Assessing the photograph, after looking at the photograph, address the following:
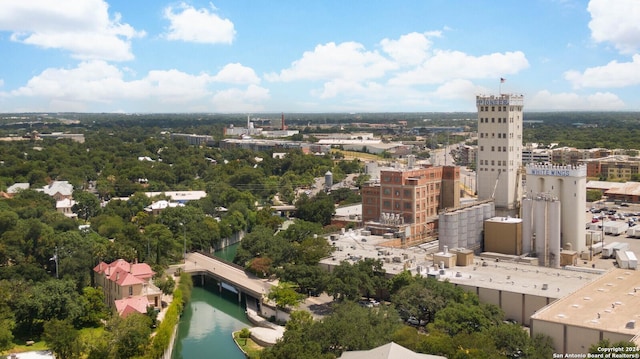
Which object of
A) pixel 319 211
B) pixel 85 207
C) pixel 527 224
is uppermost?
pixel 527 224

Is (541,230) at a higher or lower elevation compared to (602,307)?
higher

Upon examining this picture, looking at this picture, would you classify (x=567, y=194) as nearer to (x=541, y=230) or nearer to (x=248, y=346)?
(x=541, y=230)

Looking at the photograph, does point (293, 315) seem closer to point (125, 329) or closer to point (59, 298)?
point (125, 329)

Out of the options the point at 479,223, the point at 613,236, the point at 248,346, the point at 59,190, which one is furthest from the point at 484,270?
the point at 59,190

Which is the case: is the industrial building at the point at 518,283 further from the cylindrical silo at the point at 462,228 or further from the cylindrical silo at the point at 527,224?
the cylindrical silo at the point at 462,228

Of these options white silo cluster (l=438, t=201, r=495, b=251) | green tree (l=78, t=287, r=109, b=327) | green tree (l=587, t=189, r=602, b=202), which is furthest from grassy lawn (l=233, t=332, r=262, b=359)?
green tree (l=587, t=189, r=602, b=202)

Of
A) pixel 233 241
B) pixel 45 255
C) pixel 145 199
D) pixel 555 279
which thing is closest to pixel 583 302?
pixel 555 279

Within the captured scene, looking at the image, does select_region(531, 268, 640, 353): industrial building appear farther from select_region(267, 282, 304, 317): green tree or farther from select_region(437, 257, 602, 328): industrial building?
select_region(267, 282, 304, 317): green tree
